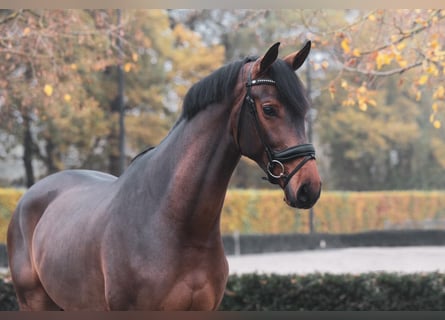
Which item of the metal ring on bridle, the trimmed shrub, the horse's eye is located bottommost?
the trimmed shrub

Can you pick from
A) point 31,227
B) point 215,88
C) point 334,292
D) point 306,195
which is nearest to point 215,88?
point 215,88

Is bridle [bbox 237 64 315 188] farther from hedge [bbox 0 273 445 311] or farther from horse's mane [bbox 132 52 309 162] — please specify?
hedge [bbox 0 273 445 311]

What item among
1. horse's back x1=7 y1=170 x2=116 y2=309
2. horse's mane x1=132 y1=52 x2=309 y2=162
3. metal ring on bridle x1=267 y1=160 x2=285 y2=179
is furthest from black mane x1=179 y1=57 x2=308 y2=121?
horse's back x1=7 y1=170 x2=116 y2=309

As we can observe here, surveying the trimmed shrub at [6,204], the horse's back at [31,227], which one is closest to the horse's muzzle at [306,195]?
the horse's back at [31,227]

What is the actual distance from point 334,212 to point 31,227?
1505 centimetres

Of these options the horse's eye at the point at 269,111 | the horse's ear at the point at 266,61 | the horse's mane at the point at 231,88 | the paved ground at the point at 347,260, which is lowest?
the paved ground at the point at 347,260

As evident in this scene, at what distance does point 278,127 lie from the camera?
8.70 ft

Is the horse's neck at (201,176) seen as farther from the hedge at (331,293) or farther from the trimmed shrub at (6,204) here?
the trimmed shrub at (6,204)

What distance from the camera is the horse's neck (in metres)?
2.84

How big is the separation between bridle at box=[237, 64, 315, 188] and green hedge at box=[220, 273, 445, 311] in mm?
4552

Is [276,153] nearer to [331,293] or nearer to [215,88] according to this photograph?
[215,88]

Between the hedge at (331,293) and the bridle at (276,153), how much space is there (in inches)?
179

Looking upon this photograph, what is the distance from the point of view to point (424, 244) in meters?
18.4

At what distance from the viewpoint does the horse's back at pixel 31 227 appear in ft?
13.4
